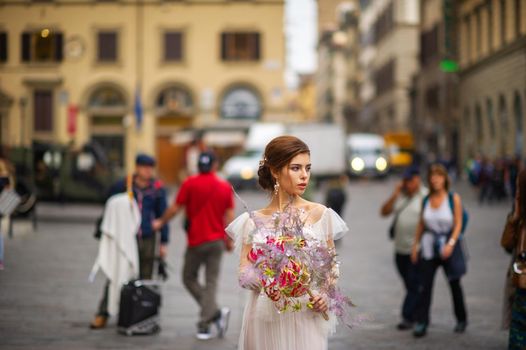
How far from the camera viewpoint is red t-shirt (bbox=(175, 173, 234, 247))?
1106cm

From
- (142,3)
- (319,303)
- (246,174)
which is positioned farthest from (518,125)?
(319,303)

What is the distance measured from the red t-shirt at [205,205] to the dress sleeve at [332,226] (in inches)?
213

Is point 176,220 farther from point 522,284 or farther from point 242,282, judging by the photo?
point 242,282

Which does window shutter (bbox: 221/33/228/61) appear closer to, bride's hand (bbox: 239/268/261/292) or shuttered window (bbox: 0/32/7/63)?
shuttered window (bbox: 0/32/7/63)

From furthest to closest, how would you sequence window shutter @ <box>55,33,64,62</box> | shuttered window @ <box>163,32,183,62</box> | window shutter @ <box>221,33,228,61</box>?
1. window shutter @ <box>221,33,228,61</box>
2. shuttered window @ <box>163,32,183,62</box>
3. window shutter @ <box>55,33,64,62</box>

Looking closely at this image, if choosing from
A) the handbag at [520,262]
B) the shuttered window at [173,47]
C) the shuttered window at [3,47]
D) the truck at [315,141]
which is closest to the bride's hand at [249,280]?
the handbag at [520,262]

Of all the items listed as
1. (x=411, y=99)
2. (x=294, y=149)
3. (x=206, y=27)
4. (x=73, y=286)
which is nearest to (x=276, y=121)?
(x=206, y=27)

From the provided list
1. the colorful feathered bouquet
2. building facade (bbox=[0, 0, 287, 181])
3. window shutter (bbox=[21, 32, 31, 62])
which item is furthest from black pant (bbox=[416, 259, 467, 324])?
building facade (bbox=[0, 0, 287, 181])

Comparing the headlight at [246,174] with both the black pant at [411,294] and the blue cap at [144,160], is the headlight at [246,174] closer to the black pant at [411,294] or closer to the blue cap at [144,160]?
the black pant at [411,294]

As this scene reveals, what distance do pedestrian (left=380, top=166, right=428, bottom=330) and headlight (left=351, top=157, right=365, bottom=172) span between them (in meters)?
43.1

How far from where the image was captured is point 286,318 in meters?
5.58

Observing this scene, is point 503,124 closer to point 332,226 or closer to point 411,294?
point 411,294

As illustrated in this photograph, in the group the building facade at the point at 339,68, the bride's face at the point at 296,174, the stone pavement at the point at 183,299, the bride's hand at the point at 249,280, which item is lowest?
the stone pavement at the point at 183,299

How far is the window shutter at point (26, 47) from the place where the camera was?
1113 centimetres
